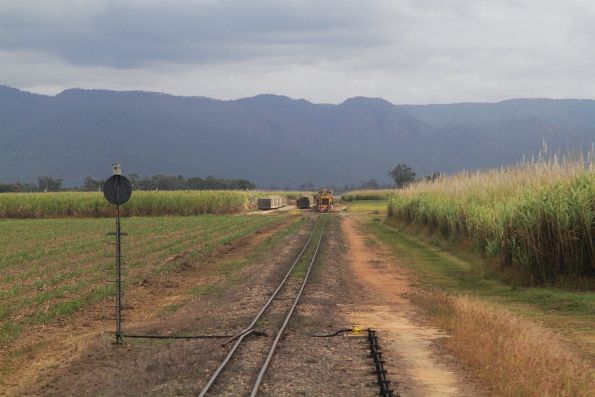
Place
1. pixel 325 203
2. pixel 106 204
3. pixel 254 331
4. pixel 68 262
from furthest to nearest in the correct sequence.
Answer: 1. pixel 325 203
2. pixel 106 204
3. pixel 68 262
4. pixel 254 331

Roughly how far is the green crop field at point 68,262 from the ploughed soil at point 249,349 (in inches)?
39.8

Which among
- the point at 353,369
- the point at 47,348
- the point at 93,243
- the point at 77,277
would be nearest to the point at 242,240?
the point at 93,243

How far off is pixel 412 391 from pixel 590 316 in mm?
7400

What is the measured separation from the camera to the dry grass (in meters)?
9.51

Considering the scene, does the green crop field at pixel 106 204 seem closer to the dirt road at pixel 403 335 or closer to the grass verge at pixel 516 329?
the dirt road at pixel 403 335

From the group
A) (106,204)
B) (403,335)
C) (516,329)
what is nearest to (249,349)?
(403,335)

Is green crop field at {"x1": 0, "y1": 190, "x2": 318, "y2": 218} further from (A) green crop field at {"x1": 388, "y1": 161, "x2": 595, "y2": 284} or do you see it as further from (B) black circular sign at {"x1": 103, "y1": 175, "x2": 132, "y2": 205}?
(B) black circular sign at {"x1": 103, "y1": 175, "x2": 132, "y2": 205}

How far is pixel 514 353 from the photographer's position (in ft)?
36.9

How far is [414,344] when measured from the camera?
12.6 metres

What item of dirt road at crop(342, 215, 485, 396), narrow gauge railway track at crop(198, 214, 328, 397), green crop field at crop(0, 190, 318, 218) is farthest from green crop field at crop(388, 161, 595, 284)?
green crop field at crop(0, 190, 318, 218)

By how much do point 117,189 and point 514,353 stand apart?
7241 millimetres

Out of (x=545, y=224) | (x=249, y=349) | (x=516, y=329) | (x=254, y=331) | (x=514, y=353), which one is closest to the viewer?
(x=514, y=353)

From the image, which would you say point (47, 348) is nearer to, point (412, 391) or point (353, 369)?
point (353, 369)

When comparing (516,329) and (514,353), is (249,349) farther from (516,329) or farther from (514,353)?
(516,329)
